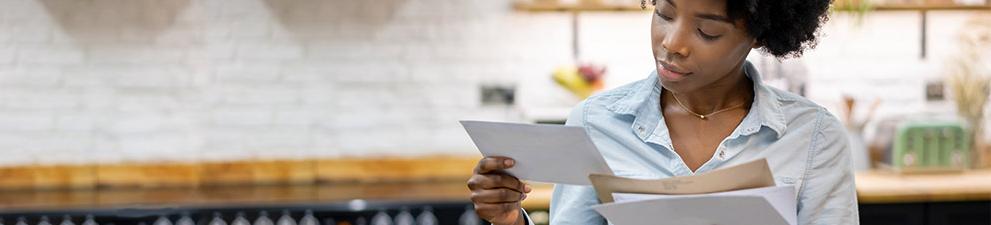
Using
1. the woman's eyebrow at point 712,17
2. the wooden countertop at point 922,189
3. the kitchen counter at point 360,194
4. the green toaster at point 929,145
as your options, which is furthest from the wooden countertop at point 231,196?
the woman's eyebrow at point 712,17

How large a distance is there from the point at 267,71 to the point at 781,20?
288cm

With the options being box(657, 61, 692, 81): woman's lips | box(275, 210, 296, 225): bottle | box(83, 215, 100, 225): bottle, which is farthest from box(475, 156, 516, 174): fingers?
box(83, 215, 100, 225): bottle

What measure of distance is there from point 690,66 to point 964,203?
253 centimetres

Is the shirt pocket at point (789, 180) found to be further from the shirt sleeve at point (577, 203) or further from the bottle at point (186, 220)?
the bottle at point (186, 220)

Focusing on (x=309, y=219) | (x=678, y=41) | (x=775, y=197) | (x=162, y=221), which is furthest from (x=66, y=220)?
(x=775, y=197)

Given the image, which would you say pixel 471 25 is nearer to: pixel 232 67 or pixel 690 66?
pixel 232 67

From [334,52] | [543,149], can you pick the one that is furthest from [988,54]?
[543,149]

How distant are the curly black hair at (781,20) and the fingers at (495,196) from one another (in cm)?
33

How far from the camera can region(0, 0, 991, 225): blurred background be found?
396cm

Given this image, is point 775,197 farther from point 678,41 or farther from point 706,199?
point 678,41

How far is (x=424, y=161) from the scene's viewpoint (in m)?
4.09

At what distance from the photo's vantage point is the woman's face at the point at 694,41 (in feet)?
4.55

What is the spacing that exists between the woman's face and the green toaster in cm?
270

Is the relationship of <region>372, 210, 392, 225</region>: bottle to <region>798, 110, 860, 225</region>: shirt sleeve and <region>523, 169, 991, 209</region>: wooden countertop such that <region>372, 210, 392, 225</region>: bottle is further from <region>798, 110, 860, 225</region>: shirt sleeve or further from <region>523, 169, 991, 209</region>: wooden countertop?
<region>798, 110, 860, 225</region>: shirt sleeve
